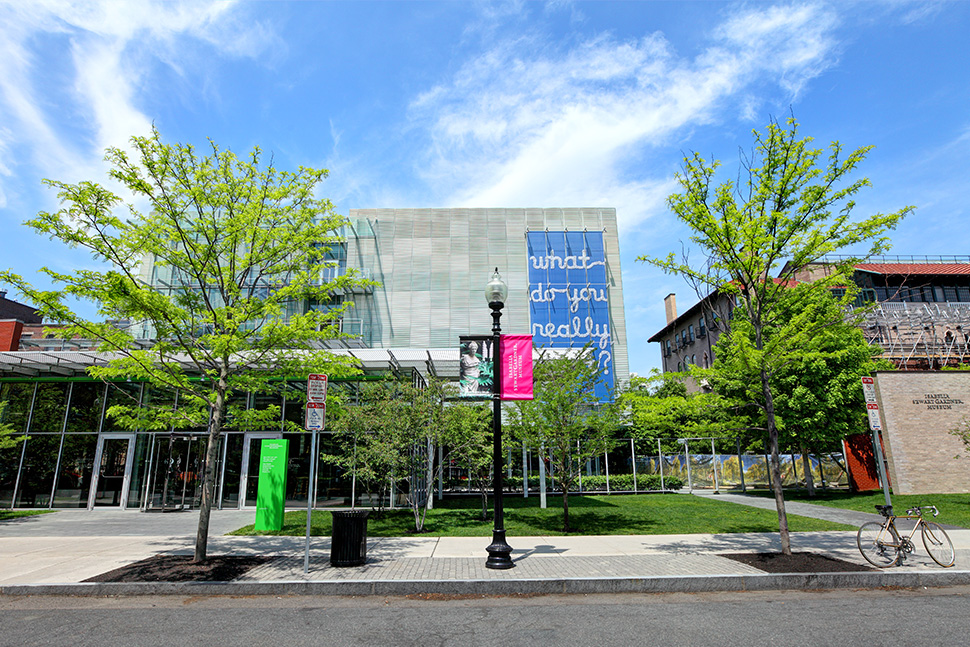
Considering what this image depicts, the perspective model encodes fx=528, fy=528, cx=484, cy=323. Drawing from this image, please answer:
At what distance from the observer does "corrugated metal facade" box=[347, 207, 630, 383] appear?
118 ft

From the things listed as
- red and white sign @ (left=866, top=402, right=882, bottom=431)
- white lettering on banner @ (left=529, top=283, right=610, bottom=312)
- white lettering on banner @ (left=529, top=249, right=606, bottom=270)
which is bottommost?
red and white sign @ (left=866, top=402, right=882, bottom=431)

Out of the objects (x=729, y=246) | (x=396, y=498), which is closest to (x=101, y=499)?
(x=396, y=498)

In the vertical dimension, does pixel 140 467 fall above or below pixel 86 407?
below

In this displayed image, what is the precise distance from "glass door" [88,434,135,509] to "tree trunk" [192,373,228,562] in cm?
1319

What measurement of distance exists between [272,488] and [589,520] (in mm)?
8844

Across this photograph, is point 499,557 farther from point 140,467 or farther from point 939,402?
point 939,402

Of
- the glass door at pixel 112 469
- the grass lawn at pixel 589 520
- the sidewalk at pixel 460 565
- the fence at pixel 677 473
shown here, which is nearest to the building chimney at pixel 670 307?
the fence at pixel 677 473

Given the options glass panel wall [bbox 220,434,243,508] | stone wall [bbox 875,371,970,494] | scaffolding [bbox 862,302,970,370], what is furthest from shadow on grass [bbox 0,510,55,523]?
scaffolding [bbox 862,302,970,370]

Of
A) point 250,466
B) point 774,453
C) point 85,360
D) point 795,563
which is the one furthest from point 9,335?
point 795,563

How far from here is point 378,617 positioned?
6.66 meters

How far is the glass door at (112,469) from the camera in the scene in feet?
65.9

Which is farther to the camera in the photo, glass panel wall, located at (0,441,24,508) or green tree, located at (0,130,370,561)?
glass panel wall, located at (0,441,24,508)

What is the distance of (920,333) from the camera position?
116 feet

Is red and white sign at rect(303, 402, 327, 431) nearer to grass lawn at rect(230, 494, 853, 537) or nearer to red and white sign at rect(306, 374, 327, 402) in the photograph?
red and white sign at rect(306, 374, 327, 402)
